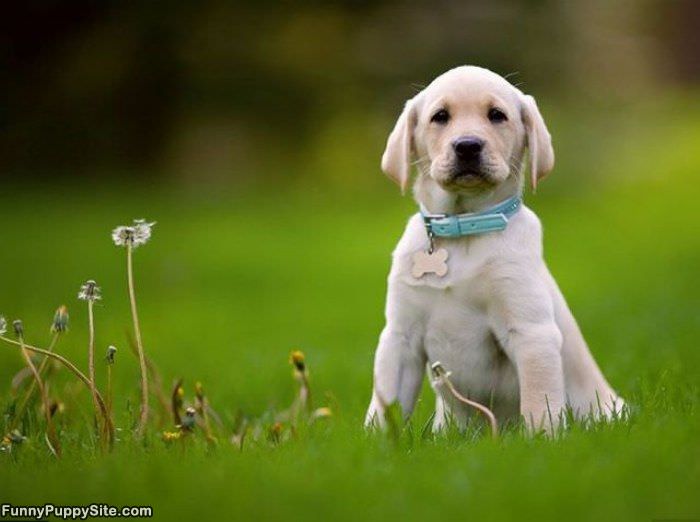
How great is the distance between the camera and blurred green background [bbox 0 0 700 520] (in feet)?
10.7

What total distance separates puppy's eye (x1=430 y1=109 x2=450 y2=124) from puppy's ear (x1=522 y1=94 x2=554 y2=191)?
296 mm

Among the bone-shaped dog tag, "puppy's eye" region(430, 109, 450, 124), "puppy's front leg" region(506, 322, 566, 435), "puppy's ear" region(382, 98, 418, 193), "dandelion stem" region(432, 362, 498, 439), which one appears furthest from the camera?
"puppy's ear" region(382, 98, 418, 193)

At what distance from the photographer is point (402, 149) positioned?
4.32 metres

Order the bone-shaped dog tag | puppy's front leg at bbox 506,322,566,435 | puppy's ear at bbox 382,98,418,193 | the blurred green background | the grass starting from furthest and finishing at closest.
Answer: puppy's ear at bbox 382,98,418,193 < the bone-shaped dog tag < puppy's front leg at bbox 506,322,566,435 < the blurred green background < the grass

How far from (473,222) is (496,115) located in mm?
406

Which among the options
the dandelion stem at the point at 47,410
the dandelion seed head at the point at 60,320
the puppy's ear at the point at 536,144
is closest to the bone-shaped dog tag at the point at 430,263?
the puppy's ear at the point at 536,144

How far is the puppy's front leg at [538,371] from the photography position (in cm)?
396

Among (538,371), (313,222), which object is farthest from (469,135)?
(313,222)

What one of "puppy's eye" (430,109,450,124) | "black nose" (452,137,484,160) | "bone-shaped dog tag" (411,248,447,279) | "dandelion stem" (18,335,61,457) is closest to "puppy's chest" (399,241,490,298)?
"bone-shaped dog tag" (411,248,447,279)

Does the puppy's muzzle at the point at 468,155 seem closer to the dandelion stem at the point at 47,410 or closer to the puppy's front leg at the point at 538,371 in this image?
the puppy's front leg at the point at 538,371

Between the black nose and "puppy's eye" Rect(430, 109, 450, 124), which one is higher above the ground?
"puppy's eye" Rect(430, 109, 450, 124)

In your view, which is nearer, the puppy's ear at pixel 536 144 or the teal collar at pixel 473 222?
the teal collar at pixel 473 222

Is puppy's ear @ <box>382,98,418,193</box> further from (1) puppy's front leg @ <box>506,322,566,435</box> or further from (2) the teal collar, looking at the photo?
(1) puppy's front leg @ <box>506,322,566,435</box>

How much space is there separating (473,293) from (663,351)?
7.23ft
